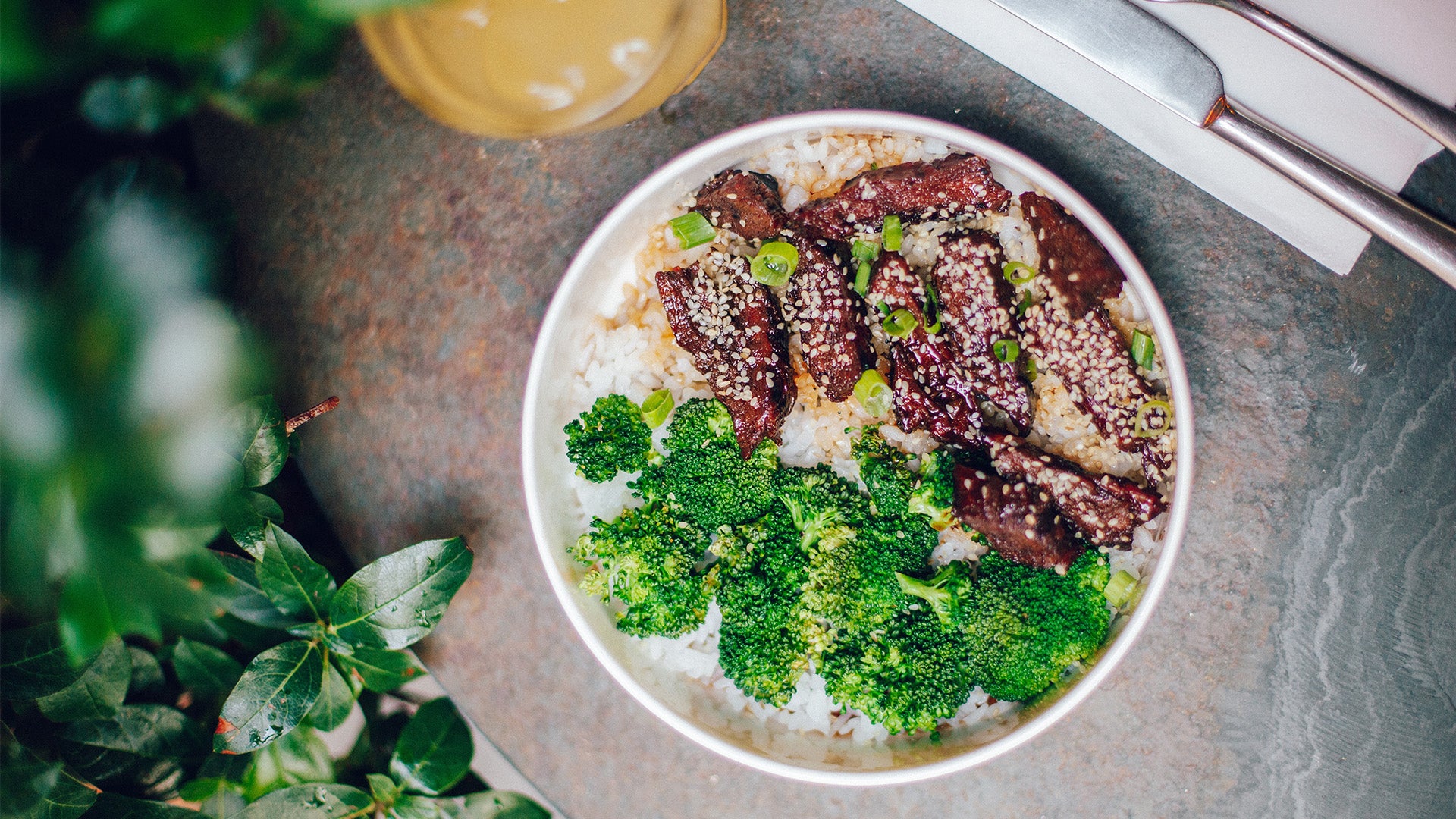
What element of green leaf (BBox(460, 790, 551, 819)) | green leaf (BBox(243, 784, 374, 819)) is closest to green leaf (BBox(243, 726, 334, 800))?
green leaf (BBox(243, 784, 374, 819))

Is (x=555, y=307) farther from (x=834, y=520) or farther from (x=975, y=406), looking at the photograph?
(x=975, y=406)

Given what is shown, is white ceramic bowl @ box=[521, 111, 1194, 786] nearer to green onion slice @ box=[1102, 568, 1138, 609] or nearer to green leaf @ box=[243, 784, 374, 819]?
green onion slice @ box=[1102, 568, 1138, 609]

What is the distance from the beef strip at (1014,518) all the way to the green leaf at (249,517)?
187 centimetres

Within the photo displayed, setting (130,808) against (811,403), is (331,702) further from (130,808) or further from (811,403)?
(811,403)

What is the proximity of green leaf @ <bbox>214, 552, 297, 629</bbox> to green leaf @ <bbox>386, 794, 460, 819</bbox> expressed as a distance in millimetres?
622

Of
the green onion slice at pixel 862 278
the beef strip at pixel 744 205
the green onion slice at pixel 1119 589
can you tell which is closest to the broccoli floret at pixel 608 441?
the beef strip at pixel 744 205

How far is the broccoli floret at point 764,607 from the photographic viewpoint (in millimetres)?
2283

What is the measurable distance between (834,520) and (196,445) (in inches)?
59.5

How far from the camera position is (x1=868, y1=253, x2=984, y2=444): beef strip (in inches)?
87.9

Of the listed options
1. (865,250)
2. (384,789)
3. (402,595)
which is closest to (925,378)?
(865,250)

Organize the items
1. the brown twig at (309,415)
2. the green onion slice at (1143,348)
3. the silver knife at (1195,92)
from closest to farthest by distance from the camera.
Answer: the silver knife at (1195,92) → the green onion slice at (1143,348) → the brown twig at (309,415)

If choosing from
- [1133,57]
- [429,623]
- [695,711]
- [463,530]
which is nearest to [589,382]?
[463,530]

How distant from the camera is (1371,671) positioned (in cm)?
240

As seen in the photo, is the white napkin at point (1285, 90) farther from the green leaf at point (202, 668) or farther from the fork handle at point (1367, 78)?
the green leaf at point (202, 668)
